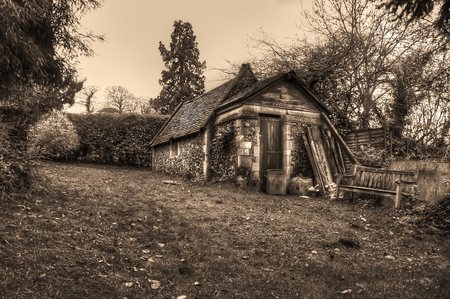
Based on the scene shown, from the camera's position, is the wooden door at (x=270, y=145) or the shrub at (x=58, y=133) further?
the shrub at (x=58, y=133)

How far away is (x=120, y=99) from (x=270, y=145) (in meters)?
33.8

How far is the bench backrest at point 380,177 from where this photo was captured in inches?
316

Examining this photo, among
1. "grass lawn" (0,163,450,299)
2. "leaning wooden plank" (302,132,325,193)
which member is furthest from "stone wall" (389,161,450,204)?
"leaning wooden plank" (302,132,325,193)

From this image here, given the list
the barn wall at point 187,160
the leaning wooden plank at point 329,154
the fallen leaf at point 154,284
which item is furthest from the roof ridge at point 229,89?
the fallen leaf at point 154,284

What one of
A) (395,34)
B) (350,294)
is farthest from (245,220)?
(395,34)

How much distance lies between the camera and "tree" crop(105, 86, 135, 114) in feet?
134

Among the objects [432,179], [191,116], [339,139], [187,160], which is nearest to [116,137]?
[191,116]

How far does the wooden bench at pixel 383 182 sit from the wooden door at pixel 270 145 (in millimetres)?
2751

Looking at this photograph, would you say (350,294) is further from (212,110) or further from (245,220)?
(212,110)

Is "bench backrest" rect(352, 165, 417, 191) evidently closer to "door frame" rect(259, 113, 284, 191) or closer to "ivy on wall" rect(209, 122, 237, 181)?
"door frame" rect(259, 113, 284, 191)

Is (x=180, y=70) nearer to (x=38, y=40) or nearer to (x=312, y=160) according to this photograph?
(x=312, y=160)

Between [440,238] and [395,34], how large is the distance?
10787 millimetres

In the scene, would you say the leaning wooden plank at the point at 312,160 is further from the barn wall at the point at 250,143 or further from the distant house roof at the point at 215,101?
the distant house roof at the point at 215,101

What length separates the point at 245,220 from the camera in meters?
6.93
